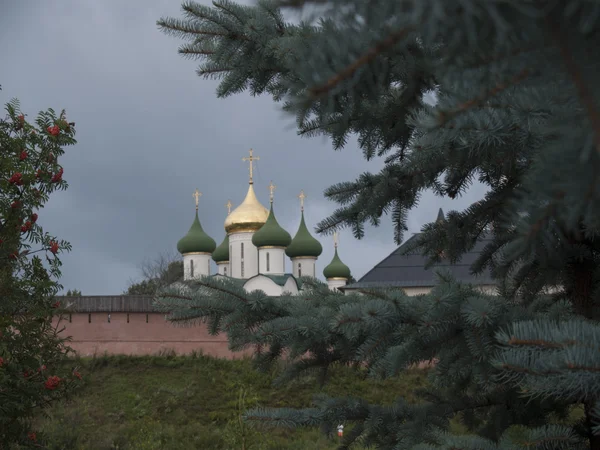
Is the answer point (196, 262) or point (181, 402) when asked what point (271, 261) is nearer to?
point (196, 262)

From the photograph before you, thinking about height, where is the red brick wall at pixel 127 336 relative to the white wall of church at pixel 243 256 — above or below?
below

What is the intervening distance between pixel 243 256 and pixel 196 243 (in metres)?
2.71

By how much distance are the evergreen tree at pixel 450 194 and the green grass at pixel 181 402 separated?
8.32m

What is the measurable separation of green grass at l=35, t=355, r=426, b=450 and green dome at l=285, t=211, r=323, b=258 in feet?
38.0

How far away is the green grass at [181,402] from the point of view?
44.3ft

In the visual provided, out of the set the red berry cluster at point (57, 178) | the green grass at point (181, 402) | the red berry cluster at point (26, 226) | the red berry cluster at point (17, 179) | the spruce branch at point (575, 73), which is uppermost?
the red berry cluster at point (57, 178)

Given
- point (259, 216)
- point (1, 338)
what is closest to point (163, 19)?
point (1, 338)

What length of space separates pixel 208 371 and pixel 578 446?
15683 mm

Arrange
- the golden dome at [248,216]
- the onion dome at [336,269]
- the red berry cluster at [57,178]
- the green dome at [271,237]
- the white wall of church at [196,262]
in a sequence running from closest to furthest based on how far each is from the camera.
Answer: the red berry cluster at [57,178]
the green dome at [271,237]
the golden dome at [248,216]
the onion dome at [336,269]
the white wall of church at [196,262]

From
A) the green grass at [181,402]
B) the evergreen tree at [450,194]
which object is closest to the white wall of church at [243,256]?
the green grass at [181,402]

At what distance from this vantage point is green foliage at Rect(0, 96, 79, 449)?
5.58m

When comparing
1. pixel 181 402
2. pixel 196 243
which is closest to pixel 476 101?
pixel 181 402

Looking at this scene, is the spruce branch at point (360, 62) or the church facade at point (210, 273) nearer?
the spruce branch at point (360, 62)

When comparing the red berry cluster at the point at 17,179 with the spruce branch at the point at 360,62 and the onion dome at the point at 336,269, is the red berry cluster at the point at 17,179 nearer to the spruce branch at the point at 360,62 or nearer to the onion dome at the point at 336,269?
the spruce branch at the point at 360,62
